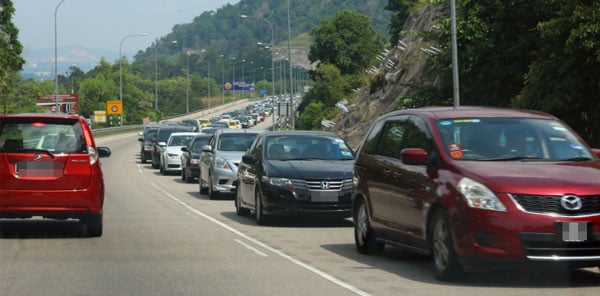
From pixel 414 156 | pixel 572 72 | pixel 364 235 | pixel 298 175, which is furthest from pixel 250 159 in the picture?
pixel 572 72

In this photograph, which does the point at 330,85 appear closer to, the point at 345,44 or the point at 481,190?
the point at 345,44

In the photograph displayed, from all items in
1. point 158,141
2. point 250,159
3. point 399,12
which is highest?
point 399,12

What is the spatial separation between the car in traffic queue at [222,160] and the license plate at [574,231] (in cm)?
1551

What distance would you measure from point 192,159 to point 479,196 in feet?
78.2

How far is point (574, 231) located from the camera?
10.1 m

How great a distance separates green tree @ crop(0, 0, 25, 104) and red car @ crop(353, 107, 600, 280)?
7066 cm

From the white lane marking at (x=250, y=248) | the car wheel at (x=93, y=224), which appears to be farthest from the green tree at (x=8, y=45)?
the white lane marking at (x=250, y=248)

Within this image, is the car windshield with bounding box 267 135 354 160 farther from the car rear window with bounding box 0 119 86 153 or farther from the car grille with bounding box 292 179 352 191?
the car rear window with bounding box 0 119 86 153

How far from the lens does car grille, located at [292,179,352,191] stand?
690 inches

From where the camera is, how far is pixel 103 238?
16.0m

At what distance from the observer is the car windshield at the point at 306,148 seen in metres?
19.0

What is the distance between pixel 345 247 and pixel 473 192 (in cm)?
438

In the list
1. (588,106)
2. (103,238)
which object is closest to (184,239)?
(103,238)

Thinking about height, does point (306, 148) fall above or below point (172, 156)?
above
